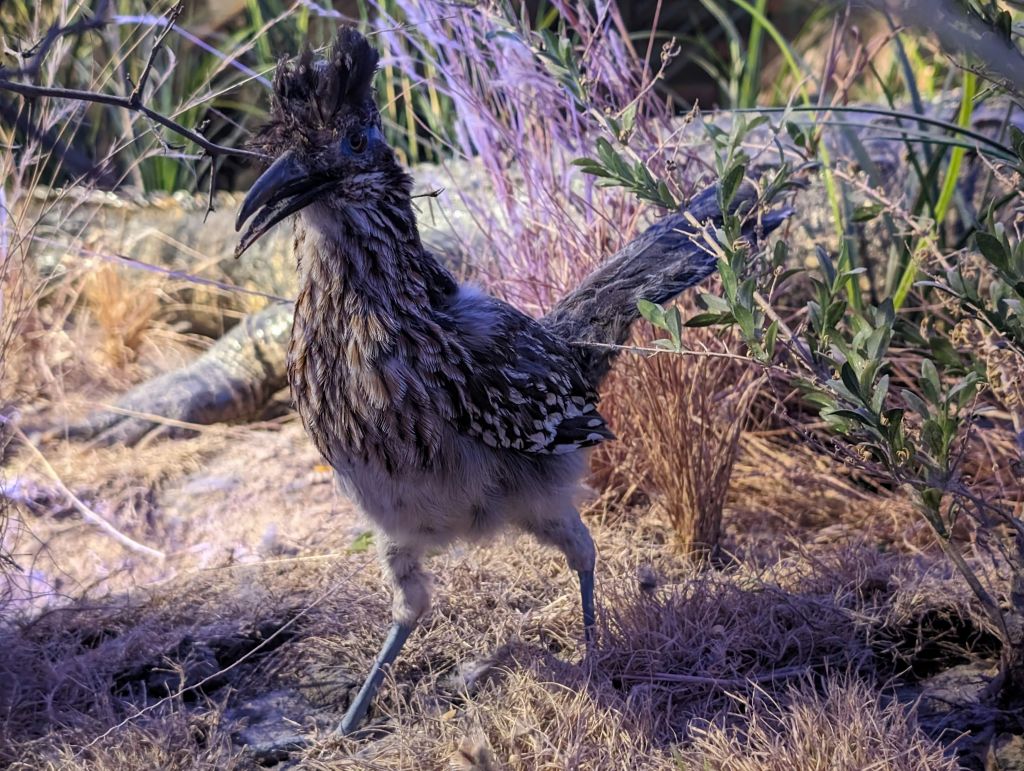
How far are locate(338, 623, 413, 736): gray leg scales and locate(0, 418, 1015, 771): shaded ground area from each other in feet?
0.16

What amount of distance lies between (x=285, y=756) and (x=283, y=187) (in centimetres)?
142

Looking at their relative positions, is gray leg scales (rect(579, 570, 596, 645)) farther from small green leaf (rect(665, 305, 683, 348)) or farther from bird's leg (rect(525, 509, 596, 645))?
small green leaf (rect(665, 305, 683, 348))

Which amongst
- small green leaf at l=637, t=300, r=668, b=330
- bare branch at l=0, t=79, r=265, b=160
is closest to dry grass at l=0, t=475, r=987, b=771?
small green leaf at l=637, t=300, r=668, b=330

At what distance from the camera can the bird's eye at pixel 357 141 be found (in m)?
2.34

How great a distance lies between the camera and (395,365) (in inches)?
96.0

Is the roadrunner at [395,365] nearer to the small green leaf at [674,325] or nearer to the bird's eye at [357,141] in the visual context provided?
the bird's eye at [357,141]

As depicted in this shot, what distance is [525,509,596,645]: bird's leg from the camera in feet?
9.42

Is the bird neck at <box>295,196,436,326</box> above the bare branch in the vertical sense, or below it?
below

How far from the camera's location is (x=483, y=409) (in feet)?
8.43

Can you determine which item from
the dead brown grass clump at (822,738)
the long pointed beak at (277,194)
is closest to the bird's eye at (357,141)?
the long pointed beak at (277,194)

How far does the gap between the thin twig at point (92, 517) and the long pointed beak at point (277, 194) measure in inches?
82.8

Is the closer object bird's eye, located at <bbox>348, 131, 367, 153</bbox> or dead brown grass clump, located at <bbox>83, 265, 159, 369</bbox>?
bird's eye, located at <bbox>348, 131, 367, 153</bbox>

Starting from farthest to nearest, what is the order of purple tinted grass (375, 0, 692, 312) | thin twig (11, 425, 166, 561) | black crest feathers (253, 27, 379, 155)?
1. thin twig (11, 425, 166, 561)
2. purple tinted grass (375, 0, 692, 312)
3. black crest feathers (253, 27, 379, 155)

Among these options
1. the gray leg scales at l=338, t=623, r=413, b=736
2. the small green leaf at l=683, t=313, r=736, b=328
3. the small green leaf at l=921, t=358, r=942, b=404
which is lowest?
the gray leg scales at l=338, t=623, r=413, b=736
